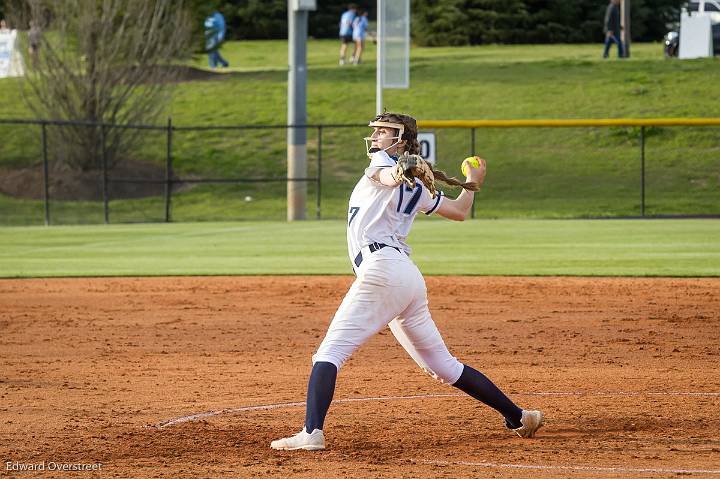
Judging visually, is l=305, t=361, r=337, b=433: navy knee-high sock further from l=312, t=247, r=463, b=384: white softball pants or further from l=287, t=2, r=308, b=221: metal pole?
l=287, t=2, r=308, b=221: metal pole

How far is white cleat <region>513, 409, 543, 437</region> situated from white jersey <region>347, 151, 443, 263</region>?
1268 mm

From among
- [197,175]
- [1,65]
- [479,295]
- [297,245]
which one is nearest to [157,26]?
[197,175]

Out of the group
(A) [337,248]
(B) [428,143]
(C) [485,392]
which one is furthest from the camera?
(B) [428,143]

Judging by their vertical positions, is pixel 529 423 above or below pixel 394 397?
above

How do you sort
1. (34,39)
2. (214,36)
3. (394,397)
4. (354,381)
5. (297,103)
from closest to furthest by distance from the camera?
(394,397)
(354,381)
(297,103)
(34,39)
(214,36)

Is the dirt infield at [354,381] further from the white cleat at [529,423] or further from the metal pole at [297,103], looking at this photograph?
the metal pole at [297,103]

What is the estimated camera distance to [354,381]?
30.8ft

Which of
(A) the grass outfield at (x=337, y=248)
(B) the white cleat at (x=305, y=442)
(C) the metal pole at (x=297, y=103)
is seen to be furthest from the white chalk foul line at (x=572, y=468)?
(C) the metal pole at (x=297, y=103)

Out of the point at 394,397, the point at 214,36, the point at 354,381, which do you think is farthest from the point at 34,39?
the point at 394,397

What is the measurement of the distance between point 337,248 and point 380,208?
13665 millimetres

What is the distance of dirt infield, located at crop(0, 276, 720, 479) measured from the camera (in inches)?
262

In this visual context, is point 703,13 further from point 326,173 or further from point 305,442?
point 305,442

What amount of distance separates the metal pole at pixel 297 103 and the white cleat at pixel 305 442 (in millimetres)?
20665

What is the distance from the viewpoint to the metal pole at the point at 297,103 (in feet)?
89.8
